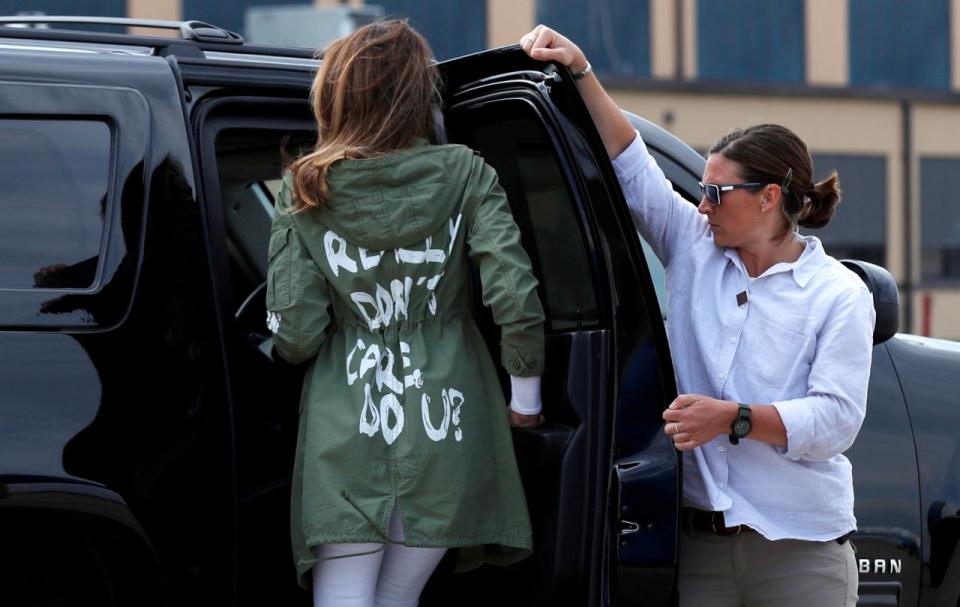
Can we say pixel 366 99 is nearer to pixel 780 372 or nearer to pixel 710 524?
pixel 780 372

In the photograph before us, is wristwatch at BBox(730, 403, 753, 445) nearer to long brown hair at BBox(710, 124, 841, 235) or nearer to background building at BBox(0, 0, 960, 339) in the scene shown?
long brown hair at BBox(710, 124, 841, 235)

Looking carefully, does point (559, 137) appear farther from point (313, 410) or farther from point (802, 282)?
point (313, 410)

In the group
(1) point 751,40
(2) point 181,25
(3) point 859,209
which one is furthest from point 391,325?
(3) point 859,209

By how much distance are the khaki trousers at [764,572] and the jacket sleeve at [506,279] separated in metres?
0.50

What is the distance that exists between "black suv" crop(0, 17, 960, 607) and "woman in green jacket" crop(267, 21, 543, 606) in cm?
14

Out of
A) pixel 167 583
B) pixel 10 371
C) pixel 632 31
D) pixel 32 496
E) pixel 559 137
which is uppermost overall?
pixel 632 31

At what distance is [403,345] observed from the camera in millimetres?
2391

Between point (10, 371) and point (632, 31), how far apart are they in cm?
1630

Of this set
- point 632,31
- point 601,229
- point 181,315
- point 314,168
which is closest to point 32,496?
point 181,315

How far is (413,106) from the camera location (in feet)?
7.88

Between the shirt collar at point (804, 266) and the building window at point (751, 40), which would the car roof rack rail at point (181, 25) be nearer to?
the shirt collar at point (804, 266)

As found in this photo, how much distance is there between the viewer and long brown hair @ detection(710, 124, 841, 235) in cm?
244

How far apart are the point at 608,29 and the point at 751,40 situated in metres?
2.35

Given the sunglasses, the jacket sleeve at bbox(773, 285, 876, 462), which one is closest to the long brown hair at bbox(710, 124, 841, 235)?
the sunglasses
